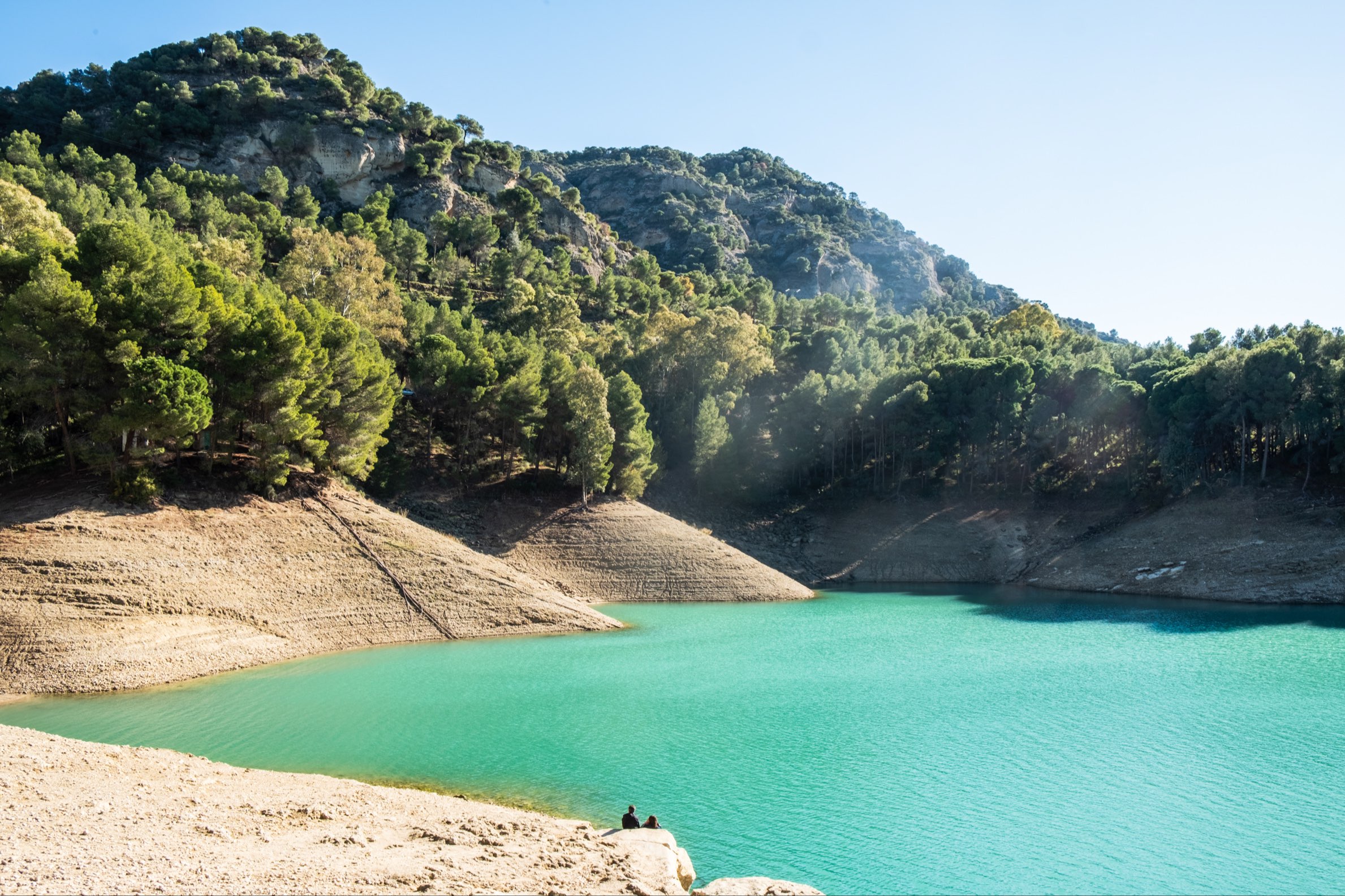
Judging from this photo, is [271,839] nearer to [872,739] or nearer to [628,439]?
[872,739]

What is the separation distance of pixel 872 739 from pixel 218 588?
24.6 metres

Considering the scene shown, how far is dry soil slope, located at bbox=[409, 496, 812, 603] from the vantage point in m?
46.4

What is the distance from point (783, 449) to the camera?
64.4 m

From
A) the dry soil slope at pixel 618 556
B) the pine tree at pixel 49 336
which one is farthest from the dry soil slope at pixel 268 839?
the dry soil slope at pixel 618 556

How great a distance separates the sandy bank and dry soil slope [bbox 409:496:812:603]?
90.4 feet

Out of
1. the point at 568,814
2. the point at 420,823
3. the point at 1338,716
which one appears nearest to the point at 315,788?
the point at 420,823

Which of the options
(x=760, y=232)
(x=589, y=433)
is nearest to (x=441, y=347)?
(x=589, y=433)

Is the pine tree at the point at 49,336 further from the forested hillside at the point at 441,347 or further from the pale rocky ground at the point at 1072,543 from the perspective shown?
the pale rocky ground at the point at 1072,543

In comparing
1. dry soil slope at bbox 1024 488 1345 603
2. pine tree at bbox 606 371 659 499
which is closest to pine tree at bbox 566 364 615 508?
pine tree at bbox 606 371 659 499

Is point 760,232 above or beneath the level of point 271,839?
above

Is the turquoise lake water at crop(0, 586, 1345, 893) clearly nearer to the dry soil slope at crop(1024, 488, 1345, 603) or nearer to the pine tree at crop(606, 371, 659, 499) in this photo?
the dry soil slope at crop(1024, 488, 1345, 603)

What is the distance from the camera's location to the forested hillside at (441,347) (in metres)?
35.8

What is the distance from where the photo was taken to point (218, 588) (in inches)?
1270

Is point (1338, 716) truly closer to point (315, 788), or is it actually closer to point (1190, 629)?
point (1190, 629)
